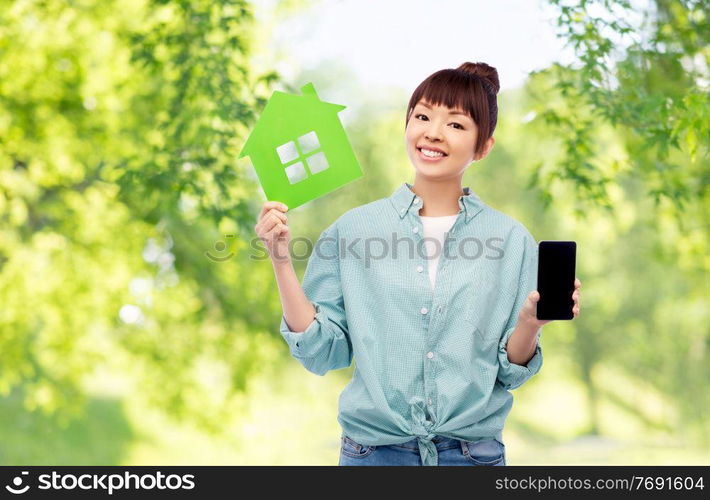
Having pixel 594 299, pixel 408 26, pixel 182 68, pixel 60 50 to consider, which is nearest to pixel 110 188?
pixel 60 50

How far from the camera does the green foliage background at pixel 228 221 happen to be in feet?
14.5

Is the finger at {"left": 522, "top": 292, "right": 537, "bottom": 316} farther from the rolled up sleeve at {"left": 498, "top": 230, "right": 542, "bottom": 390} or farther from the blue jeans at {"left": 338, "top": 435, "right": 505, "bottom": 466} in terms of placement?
the blue jeans at {"left": 338, "top": 435, "right": 505, "bottom": 466}

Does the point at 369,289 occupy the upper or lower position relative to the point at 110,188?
lower

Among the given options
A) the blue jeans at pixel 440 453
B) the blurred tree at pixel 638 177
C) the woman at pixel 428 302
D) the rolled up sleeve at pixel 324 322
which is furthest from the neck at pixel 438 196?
the blurred tree at pixel 638 177

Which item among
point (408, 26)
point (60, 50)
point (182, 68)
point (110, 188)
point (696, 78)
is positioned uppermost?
point (408, 26)

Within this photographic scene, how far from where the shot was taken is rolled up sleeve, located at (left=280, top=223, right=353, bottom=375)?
2150mm

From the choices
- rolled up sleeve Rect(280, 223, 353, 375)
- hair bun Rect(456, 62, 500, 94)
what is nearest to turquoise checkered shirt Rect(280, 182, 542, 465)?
rolled up sleeve Rect(280, 223, 353, 375)

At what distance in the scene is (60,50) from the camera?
714 centimetres

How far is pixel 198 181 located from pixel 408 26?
10.6 metres

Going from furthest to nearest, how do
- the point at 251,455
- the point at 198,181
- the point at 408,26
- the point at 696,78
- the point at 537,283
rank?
the point at 251,455 < the point at 408,26 < the point at 198,181 < the point at 696,78 < the point at 537,283

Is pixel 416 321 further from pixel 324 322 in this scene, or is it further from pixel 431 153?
pixel 431 153

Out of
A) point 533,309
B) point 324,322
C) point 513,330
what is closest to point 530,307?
point 533,309

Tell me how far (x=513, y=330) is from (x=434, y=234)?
1.01 feet
